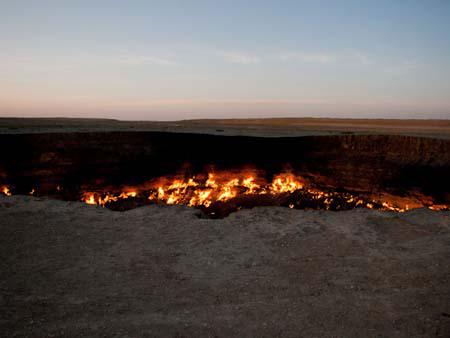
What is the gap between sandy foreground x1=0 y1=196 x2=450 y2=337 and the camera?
10.4 ft

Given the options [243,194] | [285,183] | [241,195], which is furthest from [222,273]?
[285,183]

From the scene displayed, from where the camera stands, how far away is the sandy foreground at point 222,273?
3176 millimetres

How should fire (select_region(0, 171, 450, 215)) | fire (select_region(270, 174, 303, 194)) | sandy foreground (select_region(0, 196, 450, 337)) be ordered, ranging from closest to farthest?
sandy foreground (select_region(0, 196, 450, 337)) < fire (select_region(0, 171, 450, 215)) < fire (select_region(270, 174, 303, 194))

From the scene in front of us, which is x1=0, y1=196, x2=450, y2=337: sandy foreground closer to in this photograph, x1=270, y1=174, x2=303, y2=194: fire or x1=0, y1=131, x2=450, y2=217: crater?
x1=0, y1=131, x2=450, y2=217: crater

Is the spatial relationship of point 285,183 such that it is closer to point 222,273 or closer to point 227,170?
point 227,170

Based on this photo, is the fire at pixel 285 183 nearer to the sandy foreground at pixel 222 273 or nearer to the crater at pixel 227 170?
the crater at pixel 227 170

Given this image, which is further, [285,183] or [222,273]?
[285,183]

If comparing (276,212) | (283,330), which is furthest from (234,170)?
(283,330)

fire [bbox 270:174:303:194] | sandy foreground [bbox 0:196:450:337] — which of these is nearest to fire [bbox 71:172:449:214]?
fire [bbox 270:174:303:194]

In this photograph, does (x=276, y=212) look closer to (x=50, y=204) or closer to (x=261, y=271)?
(x=261, y=271)

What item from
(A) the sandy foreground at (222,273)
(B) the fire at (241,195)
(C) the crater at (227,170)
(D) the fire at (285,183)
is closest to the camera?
(A) the sandy foreground at (222,273)

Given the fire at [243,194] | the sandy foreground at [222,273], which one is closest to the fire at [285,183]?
the fire at [243,194]

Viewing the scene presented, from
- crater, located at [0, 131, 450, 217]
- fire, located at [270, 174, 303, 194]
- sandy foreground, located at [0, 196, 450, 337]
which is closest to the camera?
sandy foreground, located at [0, 196, 450, 337]

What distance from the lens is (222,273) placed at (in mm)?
4250
